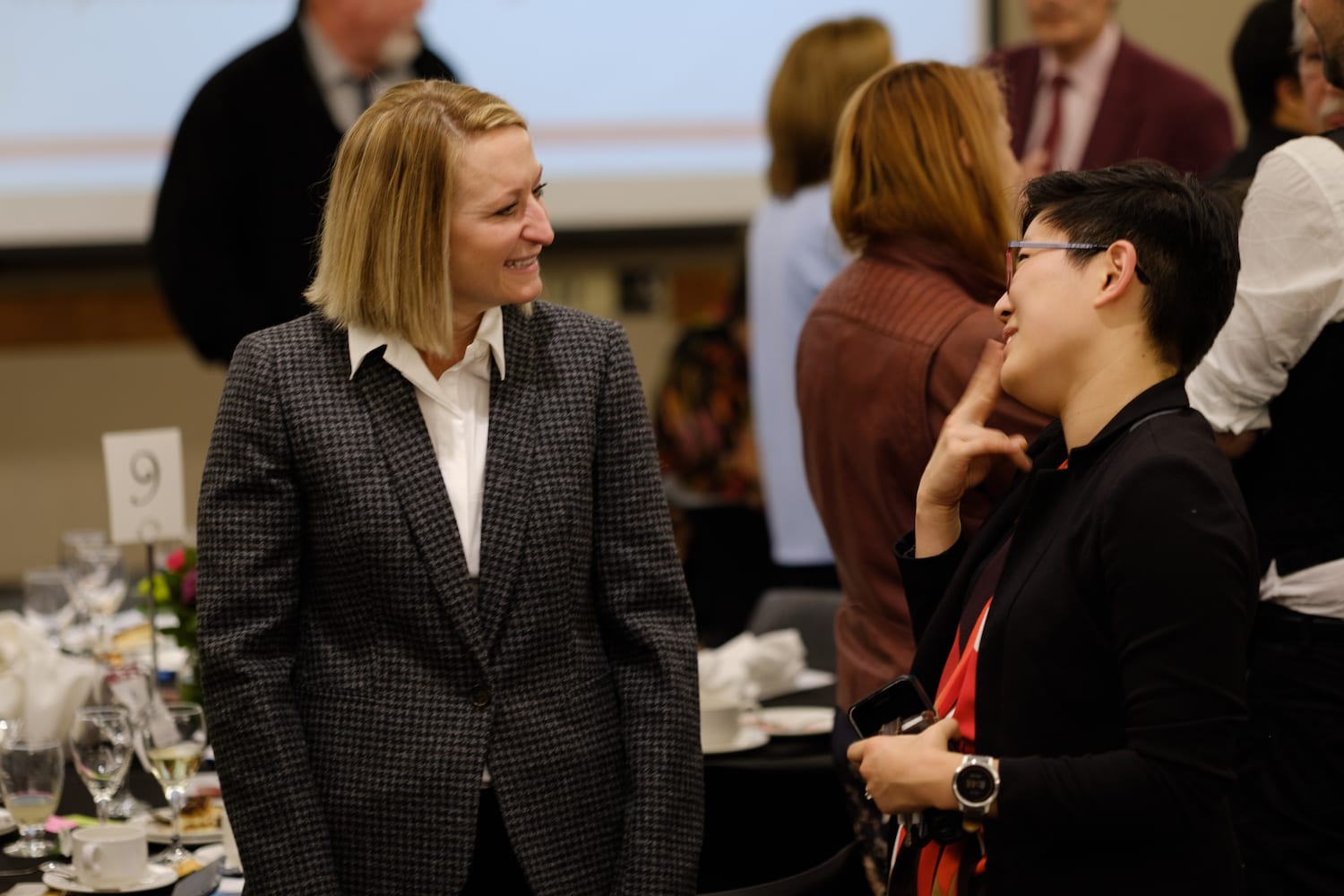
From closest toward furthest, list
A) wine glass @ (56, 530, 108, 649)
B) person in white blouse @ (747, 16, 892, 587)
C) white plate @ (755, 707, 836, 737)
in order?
white plate @ (755, 707, 836, 737), wine glass @ (56, 530, 108, 649), person in white blouse @ (747, 16, 892, 587)

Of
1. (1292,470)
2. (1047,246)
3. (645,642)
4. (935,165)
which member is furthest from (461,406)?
(1292,470)

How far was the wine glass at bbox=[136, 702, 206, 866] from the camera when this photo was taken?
202cm

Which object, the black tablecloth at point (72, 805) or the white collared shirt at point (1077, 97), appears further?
the white collared shirt at point (1077, 97)

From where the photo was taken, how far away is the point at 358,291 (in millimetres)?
1791

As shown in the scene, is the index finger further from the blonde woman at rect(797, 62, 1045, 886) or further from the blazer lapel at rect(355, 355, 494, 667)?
the blazer lapel at rect(355, 355, 494, 667)

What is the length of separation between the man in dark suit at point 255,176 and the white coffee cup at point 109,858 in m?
1.69

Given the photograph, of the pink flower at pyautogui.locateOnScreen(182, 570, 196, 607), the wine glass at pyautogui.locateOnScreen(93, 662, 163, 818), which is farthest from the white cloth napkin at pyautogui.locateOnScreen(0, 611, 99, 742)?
the pink flower at pyautogui.locateOnScreen(182, 570, 196, 607)

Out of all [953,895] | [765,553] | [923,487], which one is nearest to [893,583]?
[923,487]

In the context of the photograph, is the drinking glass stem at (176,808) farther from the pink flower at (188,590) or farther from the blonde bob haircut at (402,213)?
the blonde bob haircut at (402,213)

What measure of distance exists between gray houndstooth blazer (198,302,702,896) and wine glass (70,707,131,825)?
0.35 metres

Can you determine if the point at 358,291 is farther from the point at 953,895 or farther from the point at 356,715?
the point at 953,895

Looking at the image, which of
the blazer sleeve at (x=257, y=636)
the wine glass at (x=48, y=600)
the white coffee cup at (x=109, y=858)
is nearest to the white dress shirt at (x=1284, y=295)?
the blazer sleeve at (x=257, y=636)

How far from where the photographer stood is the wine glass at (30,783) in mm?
1964

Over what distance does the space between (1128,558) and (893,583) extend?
0.85m
